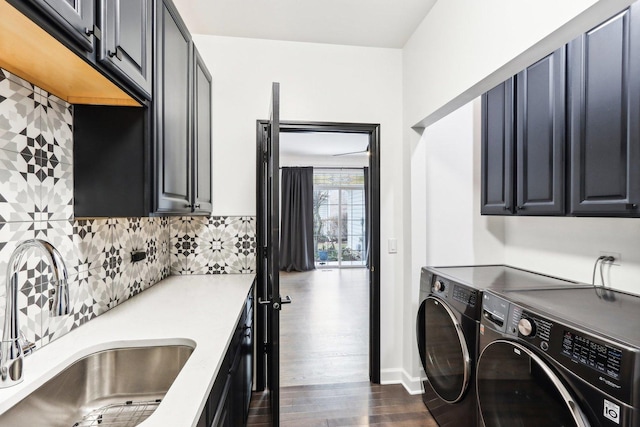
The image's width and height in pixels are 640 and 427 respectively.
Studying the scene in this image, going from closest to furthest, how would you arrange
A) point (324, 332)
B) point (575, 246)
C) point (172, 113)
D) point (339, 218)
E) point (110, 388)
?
point (110, 388) → point (172, 113) → point (575, 246) → point (324, 332) → point (339, 218)

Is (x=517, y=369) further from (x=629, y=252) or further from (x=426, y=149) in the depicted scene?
(x=426, y=149)

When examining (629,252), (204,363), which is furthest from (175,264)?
Result: (629,252)

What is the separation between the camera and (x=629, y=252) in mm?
1598

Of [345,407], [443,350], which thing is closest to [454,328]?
[443,350]

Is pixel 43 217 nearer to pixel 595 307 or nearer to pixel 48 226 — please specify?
pixel 48 226

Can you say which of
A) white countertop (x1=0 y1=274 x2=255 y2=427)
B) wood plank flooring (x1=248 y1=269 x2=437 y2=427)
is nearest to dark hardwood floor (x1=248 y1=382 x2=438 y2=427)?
wood plank flooring (x1=248 y1=269 x2=437 y2=427)

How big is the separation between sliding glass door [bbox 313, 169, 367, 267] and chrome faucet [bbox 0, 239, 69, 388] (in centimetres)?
642

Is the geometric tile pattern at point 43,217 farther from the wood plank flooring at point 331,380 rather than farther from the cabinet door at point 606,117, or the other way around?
the cabinet door at point 606,117

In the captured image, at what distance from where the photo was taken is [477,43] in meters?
1.66

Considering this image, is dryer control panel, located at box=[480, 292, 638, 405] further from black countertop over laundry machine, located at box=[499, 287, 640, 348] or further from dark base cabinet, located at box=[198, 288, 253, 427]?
dark base cabinet, located at box=[198, 288, 253, 427]

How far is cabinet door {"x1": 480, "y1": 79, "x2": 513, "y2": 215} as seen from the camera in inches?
78.9

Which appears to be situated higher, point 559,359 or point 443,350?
point 559,359

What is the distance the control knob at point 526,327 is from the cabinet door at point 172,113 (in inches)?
61.6

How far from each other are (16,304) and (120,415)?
56 cm
